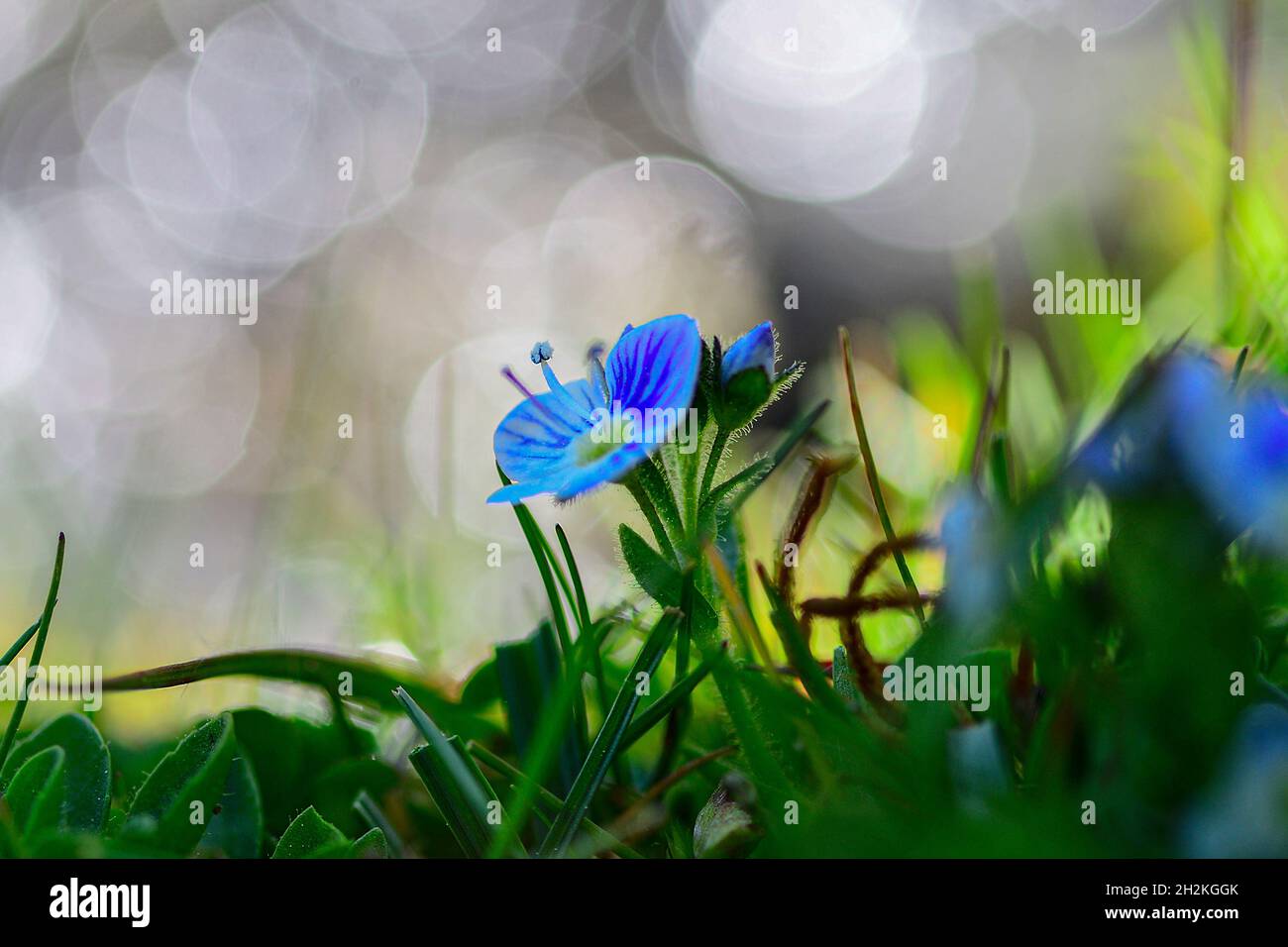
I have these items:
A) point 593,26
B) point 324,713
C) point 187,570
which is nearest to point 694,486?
point 324,713

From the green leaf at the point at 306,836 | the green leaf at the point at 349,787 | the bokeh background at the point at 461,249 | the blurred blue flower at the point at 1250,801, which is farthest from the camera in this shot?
the bokeh background at the point at 461,249

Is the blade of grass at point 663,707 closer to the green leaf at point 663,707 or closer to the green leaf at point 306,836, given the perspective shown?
the green leaf at point 663,707

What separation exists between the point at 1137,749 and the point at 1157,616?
70 millimetres

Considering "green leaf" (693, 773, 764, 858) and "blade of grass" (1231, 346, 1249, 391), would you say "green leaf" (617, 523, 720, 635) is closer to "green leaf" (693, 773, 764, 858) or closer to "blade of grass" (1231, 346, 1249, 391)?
"green leaf" (693, 773, 764, 858)

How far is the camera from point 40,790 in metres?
0.53

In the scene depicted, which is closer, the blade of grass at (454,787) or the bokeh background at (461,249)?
the blade of grass at (454,787)

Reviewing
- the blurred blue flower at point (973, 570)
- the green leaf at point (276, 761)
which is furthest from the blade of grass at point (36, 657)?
the blurred blue flower at point (973, 570)

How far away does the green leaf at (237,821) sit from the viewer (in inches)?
21.1

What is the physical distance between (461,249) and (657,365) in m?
1.39

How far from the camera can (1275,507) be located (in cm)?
47

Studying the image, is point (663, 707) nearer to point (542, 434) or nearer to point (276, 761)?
point (542, 434)

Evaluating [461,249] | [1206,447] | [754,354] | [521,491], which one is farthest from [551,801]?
[461,249]

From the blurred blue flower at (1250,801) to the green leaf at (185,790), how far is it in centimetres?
48
